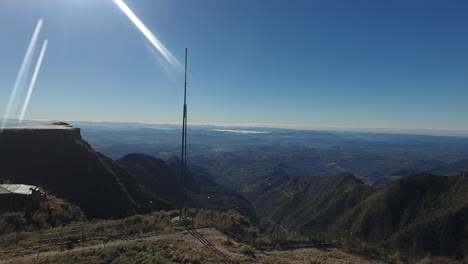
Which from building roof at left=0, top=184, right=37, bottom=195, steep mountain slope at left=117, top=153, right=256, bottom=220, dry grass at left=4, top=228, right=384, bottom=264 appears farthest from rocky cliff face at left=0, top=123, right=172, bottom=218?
steep mountain slope at left=117, top=153, right=256, bottom=220

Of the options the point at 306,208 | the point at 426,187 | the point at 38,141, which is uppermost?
the point at 38,141

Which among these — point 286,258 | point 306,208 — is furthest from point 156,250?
point 306,208

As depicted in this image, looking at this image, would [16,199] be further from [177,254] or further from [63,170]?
[63,170]

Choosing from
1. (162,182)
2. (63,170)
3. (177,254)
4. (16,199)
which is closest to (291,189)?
(162,182)

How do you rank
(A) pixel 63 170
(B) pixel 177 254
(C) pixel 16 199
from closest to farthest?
(B) pixel 177 254, (C) pixel 16 199, (A) pixel 63 170

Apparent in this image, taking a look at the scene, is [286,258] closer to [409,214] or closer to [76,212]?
[76,212]
